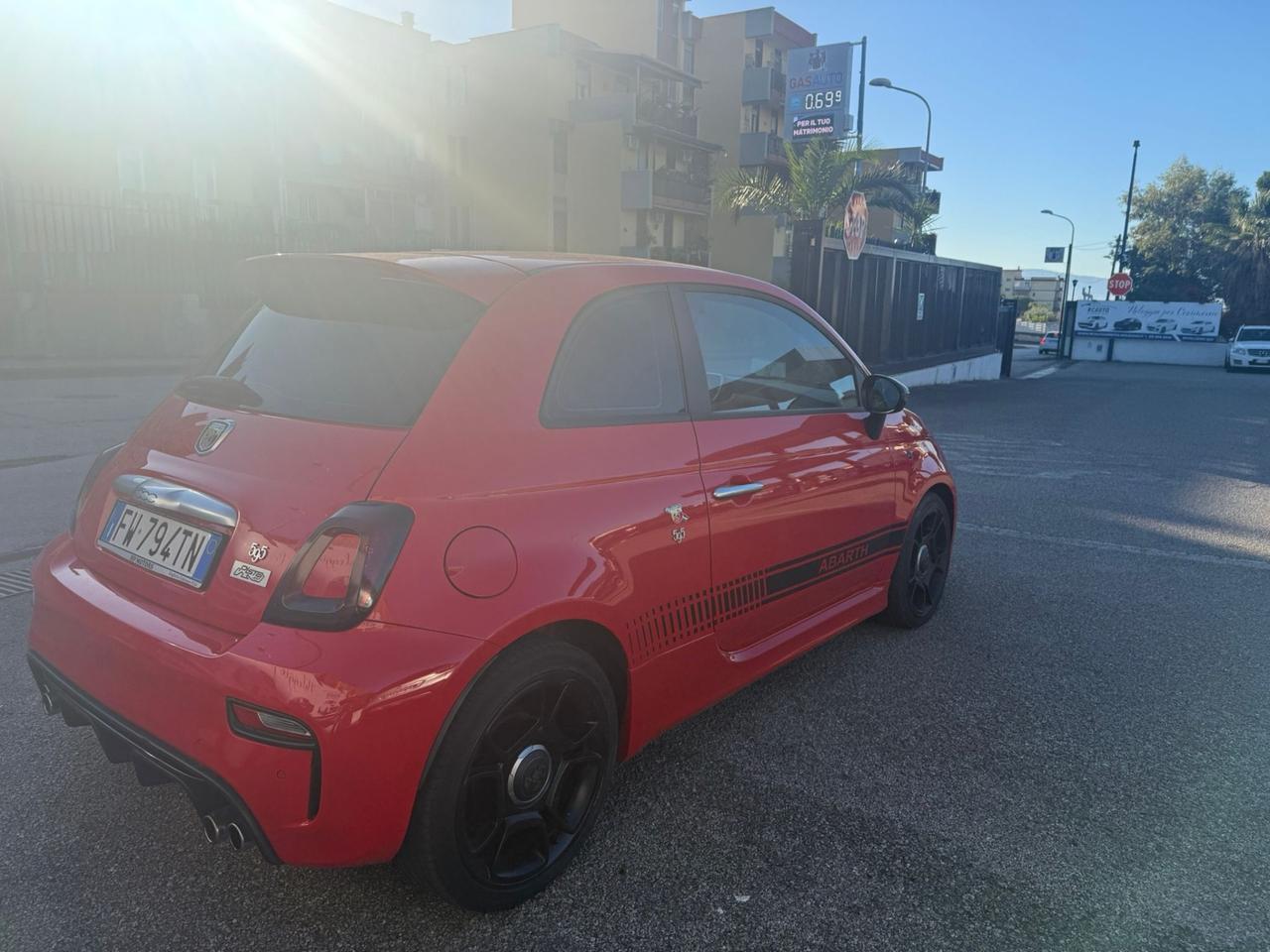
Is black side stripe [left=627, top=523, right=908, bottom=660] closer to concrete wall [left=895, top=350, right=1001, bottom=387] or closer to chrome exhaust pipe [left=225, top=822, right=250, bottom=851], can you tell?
chrome exhaust pipe [left=225, top=822, right=250, bottom=851]

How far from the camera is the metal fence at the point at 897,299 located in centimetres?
1423

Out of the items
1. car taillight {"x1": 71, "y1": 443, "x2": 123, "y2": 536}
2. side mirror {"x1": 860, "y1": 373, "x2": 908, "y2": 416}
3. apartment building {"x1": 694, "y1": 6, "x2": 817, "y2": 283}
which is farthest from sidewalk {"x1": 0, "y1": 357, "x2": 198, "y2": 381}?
apartment building {"x1": 694, "y1": 6, "x2": 817, "y2": 283}

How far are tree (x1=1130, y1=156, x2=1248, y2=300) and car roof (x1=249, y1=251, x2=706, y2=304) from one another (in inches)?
2198

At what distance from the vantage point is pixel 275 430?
90.0 inches

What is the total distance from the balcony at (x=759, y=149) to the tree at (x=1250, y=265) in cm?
2398

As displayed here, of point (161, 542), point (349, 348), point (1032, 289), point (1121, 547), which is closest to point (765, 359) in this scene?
point (349, 348)

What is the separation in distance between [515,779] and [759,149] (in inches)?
1744

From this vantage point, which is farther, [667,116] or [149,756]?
[667,116]

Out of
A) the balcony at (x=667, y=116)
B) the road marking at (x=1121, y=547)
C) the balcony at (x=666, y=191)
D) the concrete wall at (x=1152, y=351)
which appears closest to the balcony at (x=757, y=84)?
the balcony at (x=667, y=116)

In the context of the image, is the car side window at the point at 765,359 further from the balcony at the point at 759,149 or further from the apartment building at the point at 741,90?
Answer: the balcony at the point at 759,149

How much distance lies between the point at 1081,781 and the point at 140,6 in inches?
1101

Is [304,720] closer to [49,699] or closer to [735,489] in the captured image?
[49,699]

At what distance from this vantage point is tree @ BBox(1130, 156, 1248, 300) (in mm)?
49562

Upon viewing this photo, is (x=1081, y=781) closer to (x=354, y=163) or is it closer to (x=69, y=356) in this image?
(x=69, y=356)
